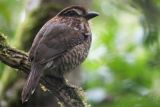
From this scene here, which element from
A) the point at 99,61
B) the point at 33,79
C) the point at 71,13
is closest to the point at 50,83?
the point at 33,79

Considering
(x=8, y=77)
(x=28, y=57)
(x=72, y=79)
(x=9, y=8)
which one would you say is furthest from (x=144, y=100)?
(x=9, y=8)

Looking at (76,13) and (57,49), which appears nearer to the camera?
(57,49)

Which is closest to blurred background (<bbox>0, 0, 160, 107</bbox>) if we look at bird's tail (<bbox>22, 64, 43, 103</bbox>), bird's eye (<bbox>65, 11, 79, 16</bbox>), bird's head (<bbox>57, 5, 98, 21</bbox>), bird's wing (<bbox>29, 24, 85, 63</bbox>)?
bird's head (<bbox>57, 5, 98, 21</bbox>)

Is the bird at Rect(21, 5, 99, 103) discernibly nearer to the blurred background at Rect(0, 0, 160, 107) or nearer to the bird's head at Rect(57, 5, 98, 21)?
the bird's head at Rect(57, 5, 98, 21)

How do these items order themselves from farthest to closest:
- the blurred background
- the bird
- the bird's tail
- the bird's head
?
1. the blurred background
2. the bird's head
3. the bird
4. the bird's tail

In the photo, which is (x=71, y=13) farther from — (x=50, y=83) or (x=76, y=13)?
(x=50, y=83)

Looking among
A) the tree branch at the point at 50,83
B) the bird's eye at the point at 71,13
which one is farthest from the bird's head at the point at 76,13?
the tree branch at the point at 50,83

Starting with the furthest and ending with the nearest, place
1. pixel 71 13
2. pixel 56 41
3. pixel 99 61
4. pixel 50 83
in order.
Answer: pixel 99 61 < pixel 71 13 < pixel 56 41 < pixel 50 83
